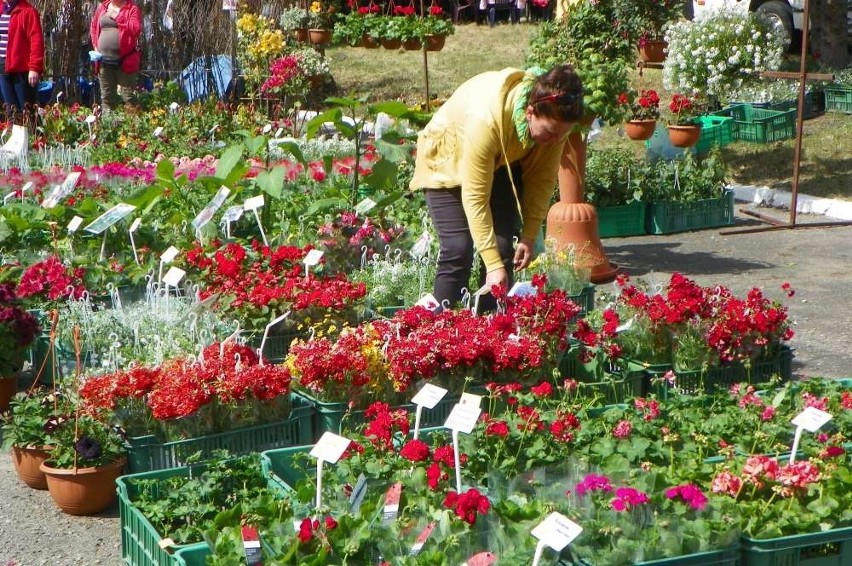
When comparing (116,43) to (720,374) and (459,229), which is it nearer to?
(459,229)

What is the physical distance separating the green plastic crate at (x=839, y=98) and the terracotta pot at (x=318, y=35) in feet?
20.4

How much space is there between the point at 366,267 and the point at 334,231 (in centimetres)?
27

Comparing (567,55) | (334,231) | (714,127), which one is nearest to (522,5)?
(714,127)

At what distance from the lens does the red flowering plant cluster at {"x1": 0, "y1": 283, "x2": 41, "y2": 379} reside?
4758 millimetres

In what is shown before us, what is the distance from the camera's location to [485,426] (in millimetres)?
3729

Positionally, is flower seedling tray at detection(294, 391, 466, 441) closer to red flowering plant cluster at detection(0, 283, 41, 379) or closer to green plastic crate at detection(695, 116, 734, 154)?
red flowering plant cluster at detection(0, 283, 41, 379)

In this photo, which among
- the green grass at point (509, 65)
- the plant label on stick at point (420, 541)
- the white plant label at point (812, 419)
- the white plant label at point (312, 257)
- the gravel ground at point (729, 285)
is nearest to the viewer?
the plant label on stick at point (420, 541)

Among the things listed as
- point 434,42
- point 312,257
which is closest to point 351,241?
point 312,257

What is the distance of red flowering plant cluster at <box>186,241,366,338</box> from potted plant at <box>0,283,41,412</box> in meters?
0.74

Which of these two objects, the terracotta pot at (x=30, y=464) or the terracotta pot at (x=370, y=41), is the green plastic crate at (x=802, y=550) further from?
the terracotta pot at (x=370, y=41)

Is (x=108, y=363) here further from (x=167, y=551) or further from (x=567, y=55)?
(x=567, y=55)

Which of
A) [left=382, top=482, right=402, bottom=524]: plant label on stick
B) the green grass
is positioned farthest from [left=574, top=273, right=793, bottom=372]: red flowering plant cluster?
the green grass

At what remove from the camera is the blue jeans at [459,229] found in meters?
4.87

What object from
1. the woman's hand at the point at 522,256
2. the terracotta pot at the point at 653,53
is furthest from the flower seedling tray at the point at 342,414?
the terracotta pot at the point at 653,53
